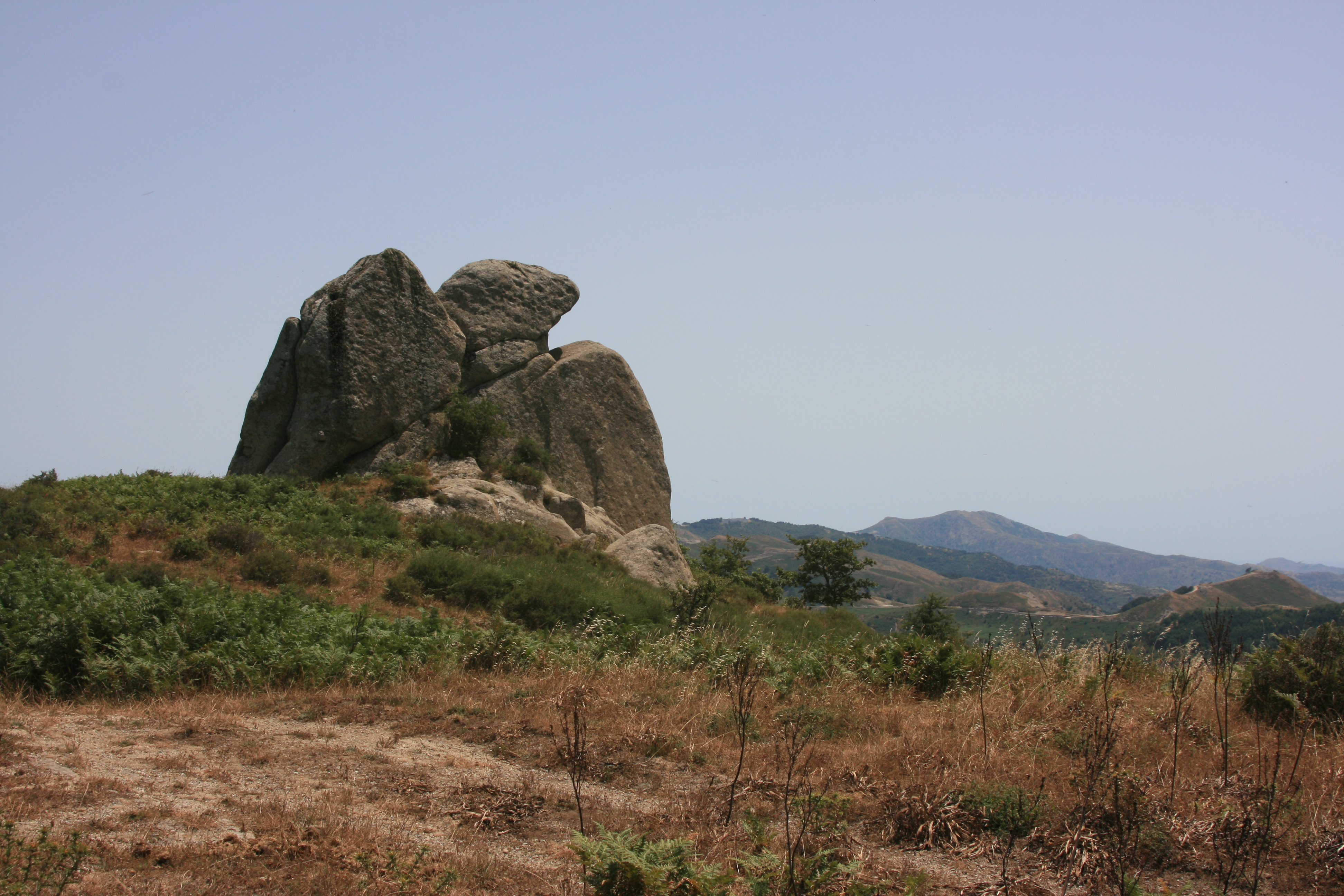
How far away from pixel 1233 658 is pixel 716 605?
1429 centimetres

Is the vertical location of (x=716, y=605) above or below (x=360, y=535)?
below

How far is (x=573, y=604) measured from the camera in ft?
52.2

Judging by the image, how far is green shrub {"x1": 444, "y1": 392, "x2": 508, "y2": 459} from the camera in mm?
26531

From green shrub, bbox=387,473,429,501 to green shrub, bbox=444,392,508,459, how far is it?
3.46m

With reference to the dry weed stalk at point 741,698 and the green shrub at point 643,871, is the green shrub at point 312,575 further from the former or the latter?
the green shrub at point 643,871

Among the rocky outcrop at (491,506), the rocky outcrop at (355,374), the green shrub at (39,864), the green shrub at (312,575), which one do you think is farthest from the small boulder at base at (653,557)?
the green shrub at (39,864)

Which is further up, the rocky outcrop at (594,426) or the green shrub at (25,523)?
the rocky outcrop at (594,426)

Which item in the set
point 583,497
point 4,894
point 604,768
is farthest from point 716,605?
point 4,894

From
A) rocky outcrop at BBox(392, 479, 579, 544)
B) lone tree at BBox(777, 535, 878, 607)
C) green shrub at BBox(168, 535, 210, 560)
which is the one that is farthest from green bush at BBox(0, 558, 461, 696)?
lone tree at BBox(777, 535, 878, 607)

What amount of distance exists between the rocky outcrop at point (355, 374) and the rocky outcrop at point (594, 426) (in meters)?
2.91

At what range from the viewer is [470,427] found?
26547 millimetres

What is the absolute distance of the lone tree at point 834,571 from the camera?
1608 inches

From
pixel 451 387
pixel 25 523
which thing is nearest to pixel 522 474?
pixel 451 387

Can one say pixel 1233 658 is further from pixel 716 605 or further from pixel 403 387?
pixel 403 387
